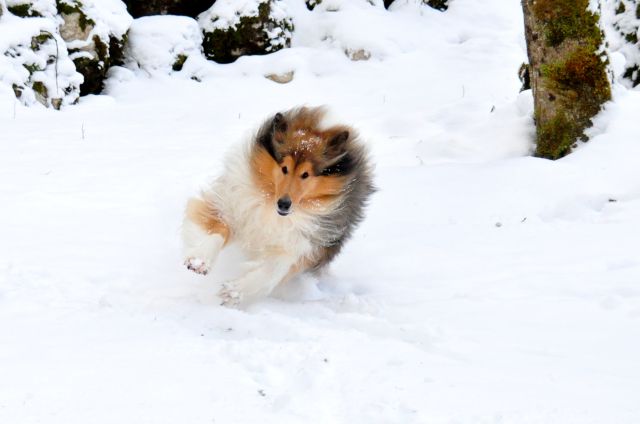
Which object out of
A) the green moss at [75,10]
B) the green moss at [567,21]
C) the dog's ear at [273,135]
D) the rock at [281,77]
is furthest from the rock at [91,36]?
the green moss at [567,21]

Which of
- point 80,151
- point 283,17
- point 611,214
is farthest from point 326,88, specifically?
point 611,214

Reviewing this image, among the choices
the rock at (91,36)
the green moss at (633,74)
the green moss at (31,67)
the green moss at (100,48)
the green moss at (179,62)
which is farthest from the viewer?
the green moss at (179,62)

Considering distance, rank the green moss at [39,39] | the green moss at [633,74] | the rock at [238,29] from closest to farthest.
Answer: the green moss at [39,39] → the green moss at [633,74] → the rock at [238,29]

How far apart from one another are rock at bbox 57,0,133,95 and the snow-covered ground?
0.64m

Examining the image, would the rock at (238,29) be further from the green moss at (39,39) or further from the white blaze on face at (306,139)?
the white blaze on face at (306,139)

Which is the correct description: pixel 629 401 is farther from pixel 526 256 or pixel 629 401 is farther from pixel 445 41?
pixel 445 41

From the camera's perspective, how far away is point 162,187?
16.5 feet

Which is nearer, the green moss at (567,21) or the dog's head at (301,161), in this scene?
the dog's head at (301,161)

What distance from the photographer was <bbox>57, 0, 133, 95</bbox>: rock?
796 cm

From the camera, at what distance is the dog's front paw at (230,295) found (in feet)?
11.6

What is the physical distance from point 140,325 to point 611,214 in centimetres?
337

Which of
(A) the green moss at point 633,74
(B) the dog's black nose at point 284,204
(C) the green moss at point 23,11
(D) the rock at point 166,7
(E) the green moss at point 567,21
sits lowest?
(D) the rock at point 166,7

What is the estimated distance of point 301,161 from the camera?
3643 millimetres

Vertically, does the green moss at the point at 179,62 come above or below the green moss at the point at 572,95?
below
